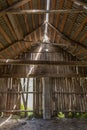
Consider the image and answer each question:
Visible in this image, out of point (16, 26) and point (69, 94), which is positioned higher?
point (16, 26)

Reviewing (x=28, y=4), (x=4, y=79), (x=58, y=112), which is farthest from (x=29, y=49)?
(x=28, y=4)

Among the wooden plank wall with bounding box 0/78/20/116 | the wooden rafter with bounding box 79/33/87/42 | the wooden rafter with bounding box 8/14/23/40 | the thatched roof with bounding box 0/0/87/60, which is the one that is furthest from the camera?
the wooden plank wall with bounding box 0/78/20/116

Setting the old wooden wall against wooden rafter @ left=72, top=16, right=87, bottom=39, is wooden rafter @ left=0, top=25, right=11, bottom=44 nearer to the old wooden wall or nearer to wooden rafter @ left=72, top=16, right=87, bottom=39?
wooden rafter @ left=72, top=16, right=87, bottom=39

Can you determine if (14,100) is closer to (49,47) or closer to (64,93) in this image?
(64,93)

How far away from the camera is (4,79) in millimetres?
9828

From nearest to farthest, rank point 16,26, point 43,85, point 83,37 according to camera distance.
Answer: point 16,26 < point 83,37 < point 43,85

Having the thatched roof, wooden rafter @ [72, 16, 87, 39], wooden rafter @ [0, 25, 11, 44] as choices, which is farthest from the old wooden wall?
wooden rafter @ [72, 16, 87, 39]

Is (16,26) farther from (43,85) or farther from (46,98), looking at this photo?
(46,98)

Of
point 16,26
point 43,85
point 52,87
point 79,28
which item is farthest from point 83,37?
point 52,87

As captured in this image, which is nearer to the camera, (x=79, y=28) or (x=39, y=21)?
(x=79, y=28)

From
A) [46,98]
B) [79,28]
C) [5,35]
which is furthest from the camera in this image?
[46,98]

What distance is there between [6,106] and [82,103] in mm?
3772

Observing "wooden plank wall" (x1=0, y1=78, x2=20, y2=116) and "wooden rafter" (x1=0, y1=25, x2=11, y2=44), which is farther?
"wooden plank wall" (x1=0, y1=78, x2=20, y2=116)

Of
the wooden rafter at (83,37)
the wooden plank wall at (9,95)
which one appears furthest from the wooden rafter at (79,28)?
the wooden plank wall at (9,95)
